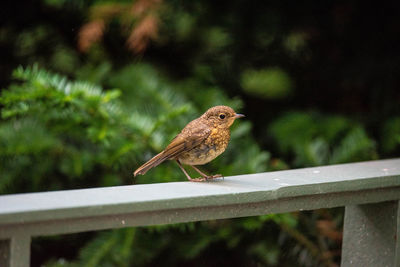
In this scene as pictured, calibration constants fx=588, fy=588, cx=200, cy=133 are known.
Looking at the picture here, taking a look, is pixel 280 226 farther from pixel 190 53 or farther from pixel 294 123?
pixel 190 53

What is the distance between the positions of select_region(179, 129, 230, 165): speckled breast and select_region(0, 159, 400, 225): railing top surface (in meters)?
0.40

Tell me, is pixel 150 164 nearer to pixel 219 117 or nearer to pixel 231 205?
pixel 219 117

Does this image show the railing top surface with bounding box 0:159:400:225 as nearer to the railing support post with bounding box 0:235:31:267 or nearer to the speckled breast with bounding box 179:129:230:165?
the railing support post with bounding box 0:235:31:267

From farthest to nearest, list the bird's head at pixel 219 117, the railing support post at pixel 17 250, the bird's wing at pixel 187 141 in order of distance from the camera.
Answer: the bird's head at pixel 219 117 → the bird's wing at pixel 187 141 → the railing support post at pixel 17 250

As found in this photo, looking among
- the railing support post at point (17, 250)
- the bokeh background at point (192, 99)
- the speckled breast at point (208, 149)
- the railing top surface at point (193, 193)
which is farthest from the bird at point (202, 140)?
the railing support post at point (17, 250)

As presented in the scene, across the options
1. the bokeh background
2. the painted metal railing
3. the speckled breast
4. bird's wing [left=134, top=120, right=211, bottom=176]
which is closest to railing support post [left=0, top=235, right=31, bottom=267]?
the painted metal railing

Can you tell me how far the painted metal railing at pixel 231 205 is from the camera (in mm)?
1296

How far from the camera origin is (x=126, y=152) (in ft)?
8.65

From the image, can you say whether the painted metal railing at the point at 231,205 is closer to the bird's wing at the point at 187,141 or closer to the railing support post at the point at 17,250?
the railing support post at the point at 17,250

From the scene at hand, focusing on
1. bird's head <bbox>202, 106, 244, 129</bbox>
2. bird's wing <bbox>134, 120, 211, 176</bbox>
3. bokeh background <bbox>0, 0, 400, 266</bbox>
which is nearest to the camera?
bird's wing <bbox>134, 120, 211, 176</bbox>

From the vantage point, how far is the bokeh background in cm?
271

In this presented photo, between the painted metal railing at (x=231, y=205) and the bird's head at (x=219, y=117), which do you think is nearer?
the painted metal railing at (x=231, y=205)

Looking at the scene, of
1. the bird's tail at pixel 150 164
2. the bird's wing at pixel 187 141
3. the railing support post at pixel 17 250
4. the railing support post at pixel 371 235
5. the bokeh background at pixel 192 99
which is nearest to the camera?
the railing support post at pixel 17 250

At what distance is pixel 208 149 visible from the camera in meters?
2.35
